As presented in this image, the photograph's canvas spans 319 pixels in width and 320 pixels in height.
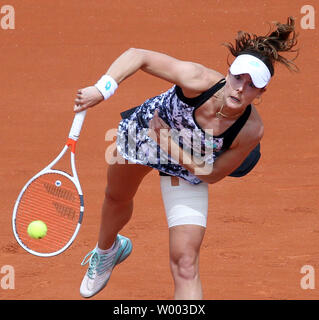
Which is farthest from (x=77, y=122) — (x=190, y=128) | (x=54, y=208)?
(x=54, y=208)

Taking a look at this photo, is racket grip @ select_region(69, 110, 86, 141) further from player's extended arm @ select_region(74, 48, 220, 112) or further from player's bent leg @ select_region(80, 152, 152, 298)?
player's bent leg @ select_region(80, 152, 152, 298)

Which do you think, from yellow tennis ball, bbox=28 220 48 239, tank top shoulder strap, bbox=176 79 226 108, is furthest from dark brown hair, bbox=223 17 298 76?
yellow tennis ball, bbox=28 220 48 239

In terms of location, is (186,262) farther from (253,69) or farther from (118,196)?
(253,69)

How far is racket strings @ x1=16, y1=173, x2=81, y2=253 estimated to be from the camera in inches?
181

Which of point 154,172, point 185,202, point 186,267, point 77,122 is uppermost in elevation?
point 154,172

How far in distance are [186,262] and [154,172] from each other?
116 inches

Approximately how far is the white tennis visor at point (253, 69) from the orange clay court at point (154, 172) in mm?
1988

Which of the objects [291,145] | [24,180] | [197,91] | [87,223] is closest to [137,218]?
[87,223]

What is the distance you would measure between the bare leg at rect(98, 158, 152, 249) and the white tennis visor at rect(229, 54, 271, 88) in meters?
0.98

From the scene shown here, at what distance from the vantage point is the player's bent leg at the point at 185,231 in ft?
14.8

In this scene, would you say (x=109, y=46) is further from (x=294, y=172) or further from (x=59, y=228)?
(x=59, y=228)

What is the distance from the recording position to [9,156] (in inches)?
293

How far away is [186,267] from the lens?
4492mm

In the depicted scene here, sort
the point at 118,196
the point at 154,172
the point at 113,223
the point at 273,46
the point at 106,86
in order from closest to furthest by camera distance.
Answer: the point at 106,86 → the point at 273,46 → the point at 118,196 → the point at 113,223 → the point at 154,172
